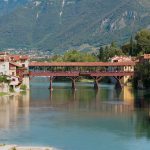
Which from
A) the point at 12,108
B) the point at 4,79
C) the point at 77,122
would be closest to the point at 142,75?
the point at 4,79

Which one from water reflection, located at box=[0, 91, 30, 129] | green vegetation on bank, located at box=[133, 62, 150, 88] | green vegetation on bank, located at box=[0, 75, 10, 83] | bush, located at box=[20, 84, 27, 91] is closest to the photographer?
water reflection, located at box=[0, 91, 30, 129]

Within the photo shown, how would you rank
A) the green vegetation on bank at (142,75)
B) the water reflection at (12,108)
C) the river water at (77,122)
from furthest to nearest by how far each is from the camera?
the green vegetation on bank at (142,75) → the water reflection at (12,108) → the river water at (77,122)

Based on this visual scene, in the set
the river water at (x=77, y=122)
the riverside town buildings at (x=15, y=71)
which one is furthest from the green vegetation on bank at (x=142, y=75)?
the river water at (x=77, y=122)

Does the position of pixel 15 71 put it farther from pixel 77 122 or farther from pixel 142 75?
pixel 77 122

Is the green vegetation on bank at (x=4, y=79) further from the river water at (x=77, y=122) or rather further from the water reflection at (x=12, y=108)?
the river water at (x=77, y=122)

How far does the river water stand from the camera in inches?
2082

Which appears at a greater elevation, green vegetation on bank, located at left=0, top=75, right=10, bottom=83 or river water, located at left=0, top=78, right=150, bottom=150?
green vegetation on bank, located at left=0, top=75, right=10, bottom=83

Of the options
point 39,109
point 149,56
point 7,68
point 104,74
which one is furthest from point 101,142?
point 149,56

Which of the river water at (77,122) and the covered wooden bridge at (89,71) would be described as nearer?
the river water at (77,122)

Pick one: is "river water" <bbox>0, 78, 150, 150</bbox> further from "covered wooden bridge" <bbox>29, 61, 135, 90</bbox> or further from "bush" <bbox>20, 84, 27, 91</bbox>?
"covered wooden bridge" <bbox>29, 61, 135, 90</bbox>

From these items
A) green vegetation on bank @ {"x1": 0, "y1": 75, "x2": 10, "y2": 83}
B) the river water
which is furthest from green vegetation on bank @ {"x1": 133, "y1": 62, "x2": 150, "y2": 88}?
green vegetation on bank @ {"x1": 0, "y1": 75, "x2": 10, "y2": 83}

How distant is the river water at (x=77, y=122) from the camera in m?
52.9

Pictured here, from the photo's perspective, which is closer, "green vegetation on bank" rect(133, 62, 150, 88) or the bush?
the bush

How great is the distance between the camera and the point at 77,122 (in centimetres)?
6569
